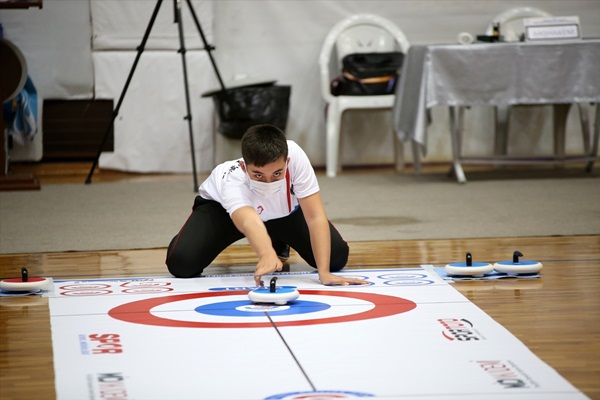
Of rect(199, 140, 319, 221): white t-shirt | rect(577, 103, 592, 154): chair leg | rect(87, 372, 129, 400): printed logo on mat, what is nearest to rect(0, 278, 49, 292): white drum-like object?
rect(199, 140, 319, 221): white t-shirt

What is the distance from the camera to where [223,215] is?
3232 mm

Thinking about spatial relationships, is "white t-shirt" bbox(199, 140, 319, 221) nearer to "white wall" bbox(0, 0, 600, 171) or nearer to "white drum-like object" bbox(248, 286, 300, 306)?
"white drum-like object" bbox(248, 286, 300, 306)

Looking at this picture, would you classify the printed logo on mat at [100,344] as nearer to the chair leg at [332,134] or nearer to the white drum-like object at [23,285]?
the white drum-like object at [23,285]

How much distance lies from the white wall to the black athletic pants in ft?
Answer: 11.9

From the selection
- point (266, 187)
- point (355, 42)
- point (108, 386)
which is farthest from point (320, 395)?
point (355, 42)

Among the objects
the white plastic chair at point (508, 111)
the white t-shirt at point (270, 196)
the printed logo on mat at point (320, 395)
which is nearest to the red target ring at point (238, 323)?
the white t-shirt at point (270, 196)

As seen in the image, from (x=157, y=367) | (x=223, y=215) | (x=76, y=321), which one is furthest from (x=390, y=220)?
(x=157, y=367)

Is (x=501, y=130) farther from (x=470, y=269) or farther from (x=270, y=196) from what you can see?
(x=270, y=196)

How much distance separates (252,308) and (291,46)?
4.64m

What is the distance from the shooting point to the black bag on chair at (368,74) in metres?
6.38

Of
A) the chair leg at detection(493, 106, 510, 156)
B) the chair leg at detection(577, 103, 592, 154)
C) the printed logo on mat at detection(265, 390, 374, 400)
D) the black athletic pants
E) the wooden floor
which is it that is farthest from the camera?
the chair leg at detection(493, 106, 510, 156)

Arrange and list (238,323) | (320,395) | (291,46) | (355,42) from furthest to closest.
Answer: (291,46) < (355,42) < (238,323) < (320,395)

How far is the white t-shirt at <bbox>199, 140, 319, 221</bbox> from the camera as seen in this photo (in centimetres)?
297

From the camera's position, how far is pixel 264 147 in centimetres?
271
